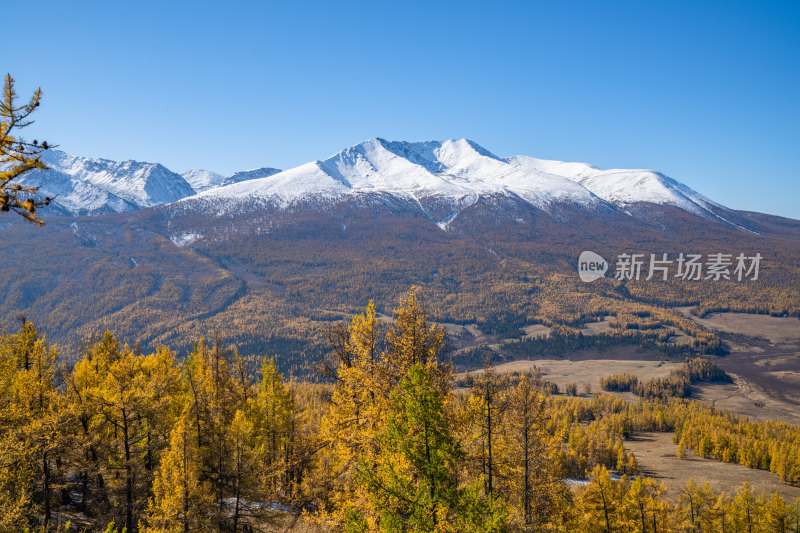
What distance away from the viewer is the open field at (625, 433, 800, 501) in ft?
287

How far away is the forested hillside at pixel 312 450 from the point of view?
13211 millimetres

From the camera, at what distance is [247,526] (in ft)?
99.0

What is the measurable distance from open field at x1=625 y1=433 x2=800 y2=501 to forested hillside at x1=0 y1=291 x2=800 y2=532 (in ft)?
169

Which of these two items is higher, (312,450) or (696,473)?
(312,450)

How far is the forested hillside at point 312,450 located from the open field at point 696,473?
5165 cm

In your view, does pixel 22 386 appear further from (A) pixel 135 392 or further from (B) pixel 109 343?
(B) pixel 109 343

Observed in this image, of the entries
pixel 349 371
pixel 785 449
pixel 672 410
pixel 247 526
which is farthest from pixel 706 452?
pixel 349 371

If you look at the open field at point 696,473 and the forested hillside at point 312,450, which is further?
the open field at point 696,473

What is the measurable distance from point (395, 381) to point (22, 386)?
24.7 metres

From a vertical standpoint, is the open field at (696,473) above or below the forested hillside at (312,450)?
below

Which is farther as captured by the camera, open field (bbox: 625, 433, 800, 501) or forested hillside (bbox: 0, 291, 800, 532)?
open field (bbox: 625, 433, 800, 501)

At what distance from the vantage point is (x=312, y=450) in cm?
3016

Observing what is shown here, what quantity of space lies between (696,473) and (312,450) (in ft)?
370

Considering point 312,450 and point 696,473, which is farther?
point 696,473
